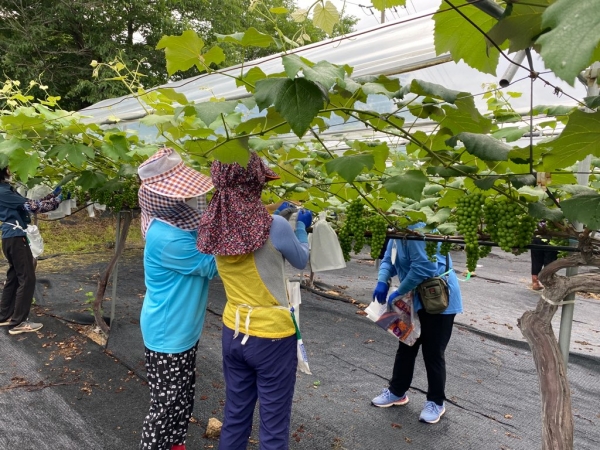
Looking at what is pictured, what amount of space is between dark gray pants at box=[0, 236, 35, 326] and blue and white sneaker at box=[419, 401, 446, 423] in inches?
152

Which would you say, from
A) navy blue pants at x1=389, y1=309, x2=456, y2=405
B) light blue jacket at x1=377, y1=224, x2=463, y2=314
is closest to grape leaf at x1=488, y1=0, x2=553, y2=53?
light blue jacket at x1=377, y1=224, x2=463, y2=314

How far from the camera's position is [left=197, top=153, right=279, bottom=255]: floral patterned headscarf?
193 centimetres

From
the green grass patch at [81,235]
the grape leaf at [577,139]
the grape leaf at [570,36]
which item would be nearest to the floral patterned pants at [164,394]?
the grape leaf at [577,139]

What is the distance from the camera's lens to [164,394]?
2293 millimetres

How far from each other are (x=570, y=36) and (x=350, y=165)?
3.30ft

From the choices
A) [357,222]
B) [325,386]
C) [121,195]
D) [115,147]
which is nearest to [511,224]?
[357,222]

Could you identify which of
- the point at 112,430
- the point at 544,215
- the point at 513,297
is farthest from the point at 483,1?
the point at 513,297

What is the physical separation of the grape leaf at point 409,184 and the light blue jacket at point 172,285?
3.61 ft

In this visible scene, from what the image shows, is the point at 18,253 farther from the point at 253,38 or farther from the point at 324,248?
the point at 253,38

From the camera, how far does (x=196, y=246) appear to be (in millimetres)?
2158

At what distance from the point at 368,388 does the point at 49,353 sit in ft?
9.05

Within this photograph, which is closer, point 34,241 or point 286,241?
point 286,241

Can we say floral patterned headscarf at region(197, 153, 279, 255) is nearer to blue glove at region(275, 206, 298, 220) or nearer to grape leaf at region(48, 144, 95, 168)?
blue glove at region(275, 206, 298, 220)

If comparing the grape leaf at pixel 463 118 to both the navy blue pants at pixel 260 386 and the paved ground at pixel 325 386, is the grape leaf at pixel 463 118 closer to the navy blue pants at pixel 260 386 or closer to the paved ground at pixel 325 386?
the navy blue pants at pixel 260 386
